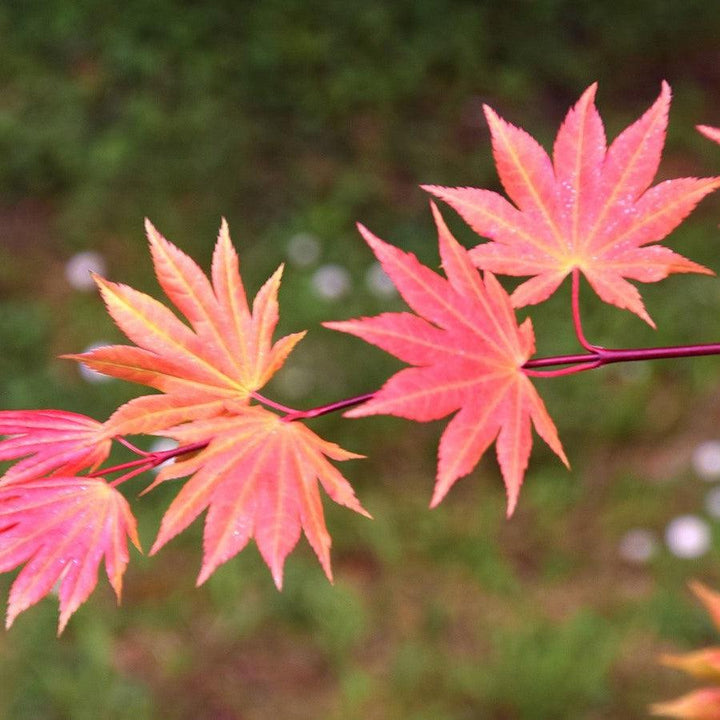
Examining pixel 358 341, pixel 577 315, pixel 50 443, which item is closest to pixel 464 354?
pixel 577 315

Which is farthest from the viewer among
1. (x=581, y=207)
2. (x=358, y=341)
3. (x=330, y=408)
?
(x=358, y=341)

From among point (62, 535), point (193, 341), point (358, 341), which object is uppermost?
point (358, 341)

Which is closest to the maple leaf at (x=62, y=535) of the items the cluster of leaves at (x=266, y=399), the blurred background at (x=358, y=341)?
the cluster of leaves at (x=266, y=399)

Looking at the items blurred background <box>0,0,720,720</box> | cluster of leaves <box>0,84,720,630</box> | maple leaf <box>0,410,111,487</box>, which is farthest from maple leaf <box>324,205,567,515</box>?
blurred background <box>0,0,720,720</box>

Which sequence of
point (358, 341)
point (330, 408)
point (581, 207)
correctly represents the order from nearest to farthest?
1. point (330, 408)
2. point (581, 207)
3. point (358, 341)

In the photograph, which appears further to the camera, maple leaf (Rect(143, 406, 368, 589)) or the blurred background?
the blurred background

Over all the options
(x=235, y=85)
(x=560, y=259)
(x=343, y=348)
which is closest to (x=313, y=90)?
(x=235, y=85)

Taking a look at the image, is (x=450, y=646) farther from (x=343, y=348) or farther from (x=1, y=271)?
(x=1, y=271)

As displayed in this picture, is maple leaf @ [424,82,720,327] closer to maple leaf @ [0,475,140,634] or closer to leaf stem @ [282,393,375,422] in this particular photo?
leaf stem @ [282,393,375,422]

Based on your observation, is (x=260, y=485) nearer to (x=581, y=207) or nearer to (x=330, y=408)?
(x=330, y=408)
